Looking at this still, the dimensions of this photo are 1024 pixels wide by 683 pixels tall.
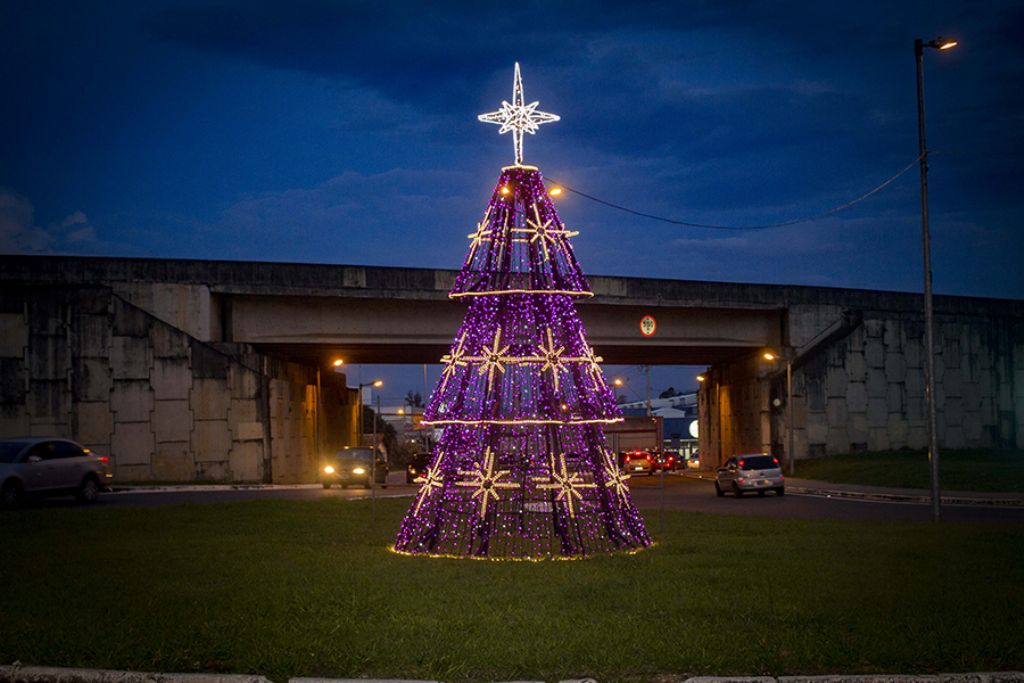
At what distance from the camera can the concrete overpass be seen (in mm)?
39406

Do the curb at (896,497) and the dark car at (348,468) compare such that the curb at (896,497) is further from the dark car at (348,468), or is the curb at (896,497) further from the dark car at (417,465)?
the dark car at (348,468)

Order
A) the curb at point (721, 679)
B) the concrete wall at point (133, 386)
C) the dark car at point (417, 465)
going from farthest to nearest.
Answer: the dark car at point (417, 465), the concrete wall at point (133, 386), the curb at point (721, 679)

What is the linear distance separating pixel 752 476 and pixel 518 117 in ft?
69.5

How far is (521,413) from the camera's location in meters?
15.9

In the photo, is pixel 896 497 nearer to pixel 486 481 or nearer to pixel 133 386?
pixel 486 481

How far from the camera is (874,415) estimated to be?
51.7m

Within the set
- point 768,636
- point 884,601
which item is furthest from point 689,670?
point 884,601

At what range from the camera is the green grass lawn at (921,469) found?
35.3 metres

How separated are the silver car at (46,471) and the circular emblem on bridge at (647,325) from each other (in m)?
25.8

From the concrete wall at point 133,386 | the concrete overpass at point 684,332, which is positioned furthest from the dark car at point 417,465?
the concrete wall at point 133,386

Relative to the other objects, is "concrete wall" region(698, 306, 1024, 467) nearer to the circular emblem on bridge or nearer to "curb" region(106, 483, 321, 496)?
the circular emblem on bridge

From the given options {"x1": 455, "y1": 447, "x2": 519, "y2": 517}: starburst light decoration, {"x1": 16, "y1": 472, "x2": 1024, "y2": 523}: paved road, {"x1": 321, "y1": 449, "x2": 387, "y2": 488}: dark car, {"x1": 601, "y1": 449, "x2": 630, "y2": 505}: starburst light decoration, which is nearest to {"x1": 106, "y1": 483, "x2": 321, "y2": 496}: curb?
{"x1": 16, "y1": 472, "x2": 1024, "y2": 523}: paved road

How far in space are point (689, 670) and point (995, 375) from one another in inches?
2024

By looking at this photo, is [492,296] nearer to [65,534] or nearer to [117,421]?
[65,534]
